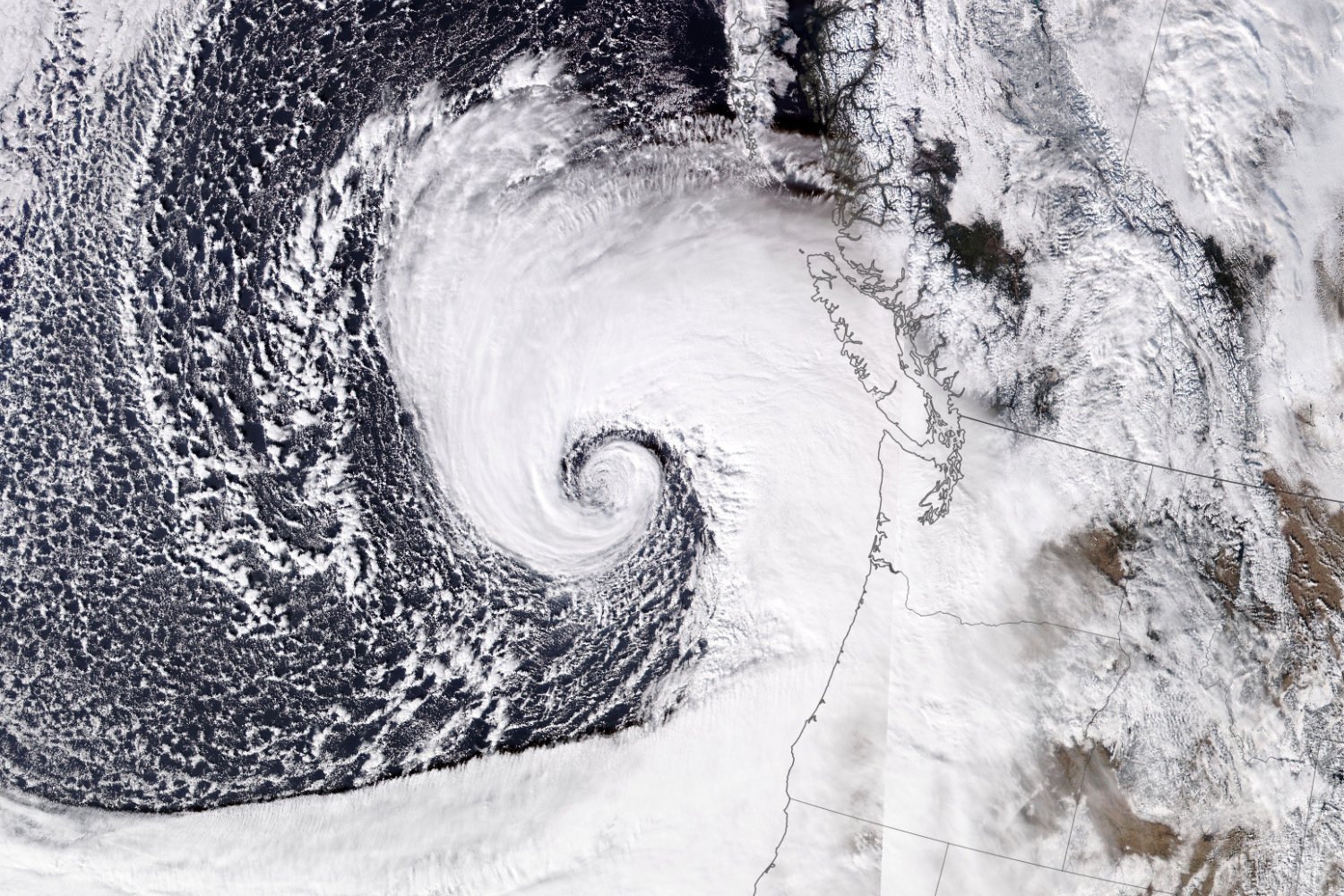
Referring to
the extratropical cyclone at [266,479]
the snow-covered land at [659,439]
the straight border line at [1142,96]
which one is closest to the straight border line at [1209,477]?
the snow-covered land at [659,439]

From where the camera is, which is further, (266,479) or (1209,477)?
(266,479)

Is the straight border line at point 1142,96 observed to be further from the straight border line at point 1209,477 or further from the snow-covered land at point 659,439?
the straight border line at point 1209,477

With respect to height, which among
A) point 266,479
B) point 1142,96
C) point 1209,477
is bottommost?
point 1209,477

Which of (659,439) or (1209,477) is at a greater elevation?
(659,439)

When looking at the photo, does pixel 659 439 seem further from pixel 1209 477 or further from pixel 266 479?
pixel 1209 477

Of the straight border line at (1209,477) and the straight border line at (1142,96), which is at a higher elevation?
the straight border line at (1142,96)

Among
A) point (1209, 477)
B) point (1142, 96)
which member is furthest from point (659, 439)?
point (1142, 96)

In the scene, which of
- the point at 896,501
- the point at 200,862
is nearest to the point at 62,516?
the point at 200,862

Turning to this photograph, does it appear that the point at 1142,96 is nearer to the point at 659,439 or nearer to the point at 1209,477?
the point at 1209,477

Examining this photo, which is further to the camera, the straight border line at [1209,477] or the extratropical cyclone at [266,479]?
the extratropical cyclone at [266,479]
